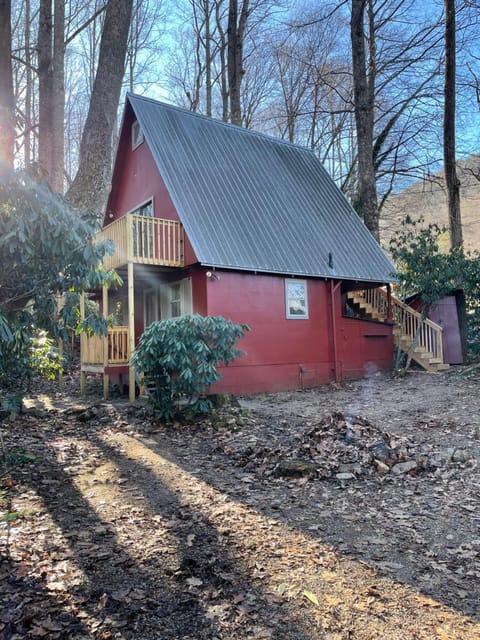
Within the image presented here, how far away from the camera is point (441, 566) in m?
2.84

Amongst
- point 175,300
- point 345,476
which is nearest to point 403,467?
point 345,476

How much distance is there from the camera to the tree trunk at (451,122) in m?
13.2

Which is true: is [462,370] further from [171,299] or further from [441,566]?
[441,566]

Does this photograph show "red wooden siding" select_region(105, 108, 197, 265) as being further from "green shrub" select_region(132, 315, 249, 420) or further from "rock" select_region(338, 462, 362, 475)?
"rock" select_region(338, 462, 362, 475)

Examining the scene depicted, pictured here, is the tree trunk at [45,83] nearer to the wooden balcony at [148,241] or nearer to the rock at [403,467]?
the wooden balcony at [148,241]

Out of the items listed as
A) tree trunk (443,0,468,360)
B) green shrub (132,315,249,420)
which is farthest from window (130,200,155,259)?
tree trunk (443,0,468,360)

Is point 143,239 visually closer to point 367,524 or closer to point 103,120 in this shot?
point 103,120

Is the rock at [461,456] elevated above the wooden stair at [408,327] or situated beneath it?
situated beneath

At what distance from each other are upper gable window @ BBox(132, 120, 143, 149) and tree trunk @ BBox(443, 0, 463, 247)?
8.98 m

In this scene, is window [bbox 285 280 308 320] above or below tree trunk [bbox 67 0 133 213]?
below

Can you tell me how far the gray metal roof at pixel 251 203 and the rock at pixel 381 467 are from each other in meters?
5.83

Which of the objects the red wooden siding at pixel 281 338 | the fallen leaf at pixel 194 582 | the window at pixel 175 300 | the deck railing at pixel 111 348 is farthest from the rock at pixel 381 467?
the window at pixel 175 300

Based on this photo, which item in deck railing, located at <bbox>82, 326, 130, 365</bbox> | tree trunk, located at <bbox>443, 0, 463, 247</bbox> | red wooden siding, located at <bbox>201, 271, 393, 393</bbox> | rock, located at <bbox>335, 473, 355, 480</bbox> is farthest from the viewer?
tree trunk, located at <bbox>443, 0, 463, 247</bbox>

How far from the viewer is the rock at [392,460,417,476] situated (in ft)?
15.0
